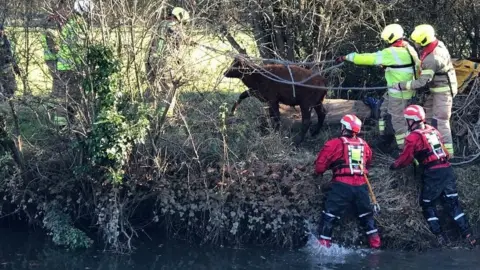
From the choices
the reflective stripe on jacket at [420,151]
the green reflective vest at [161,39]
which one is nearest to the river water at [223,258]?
the reflective stripe on jacket at [420,151]

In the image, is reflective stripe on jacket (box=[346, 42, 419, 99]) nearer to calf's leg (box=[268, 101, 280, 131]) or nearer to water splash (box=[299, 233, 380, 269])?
calf's leg (box=[268, 101, 280, 131])

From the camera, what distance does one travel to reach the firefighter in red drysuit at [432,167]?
10.5 metres

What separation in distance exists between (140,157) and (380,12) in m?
5.21

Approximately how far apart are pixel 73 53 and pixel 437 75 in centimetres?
507

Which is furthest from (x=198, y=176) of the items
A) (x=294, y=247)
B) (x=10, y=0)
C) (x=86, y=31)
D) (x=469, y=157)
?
(x=469, y=157)

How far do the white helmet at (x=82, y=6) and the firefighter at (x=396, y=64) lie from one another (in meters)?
3.56

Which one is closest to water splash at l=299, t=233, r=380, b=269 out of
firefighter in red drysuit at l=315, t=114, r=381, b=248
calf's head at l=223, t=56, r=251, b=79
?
firefighter in red drysuit at l=315, t=114, r=381, b=248

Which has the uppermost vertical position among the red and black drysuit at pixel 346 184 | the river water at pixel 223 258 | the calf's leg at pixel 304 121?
the calf's leg at pixel 304 121

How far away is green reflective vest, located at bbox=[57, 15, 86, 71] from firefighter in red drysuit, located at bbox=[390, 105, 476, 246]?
4.45 meters

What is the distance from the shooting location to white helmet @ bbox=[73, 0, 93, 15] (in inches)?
382

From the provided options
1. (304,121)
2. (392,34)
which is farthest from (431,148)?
(304,121)

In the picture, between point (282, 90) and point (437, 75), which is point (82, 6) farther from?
point (437, 75)

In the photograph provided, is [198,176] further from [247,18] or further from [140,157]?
[247,18]

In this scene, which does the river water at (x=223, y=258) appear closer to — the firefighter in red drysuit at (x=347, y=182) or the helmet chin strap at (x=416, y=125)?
the firefighter in red drysuit at (x=347, y=182)
